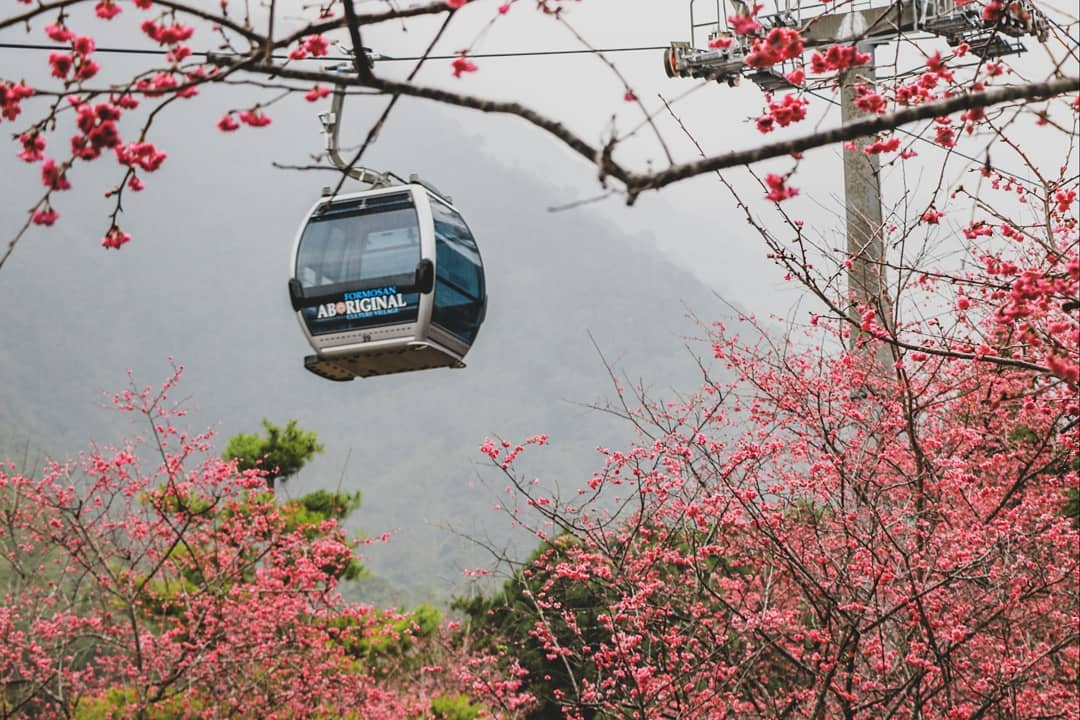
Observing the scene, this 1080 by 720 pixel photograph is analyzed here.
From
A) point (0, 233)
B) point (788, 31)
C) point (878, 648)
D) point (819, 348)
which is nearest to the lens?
point (788, 31)

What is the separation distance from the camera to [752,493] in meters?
5.64

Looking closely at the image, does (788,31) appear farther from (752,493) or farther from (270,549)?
(270,549)

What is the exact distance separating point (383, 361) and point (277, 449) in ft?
26.2

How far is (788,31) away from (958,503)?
6041 mm

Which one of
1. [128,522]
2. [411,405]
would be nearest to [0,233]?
[411,405]

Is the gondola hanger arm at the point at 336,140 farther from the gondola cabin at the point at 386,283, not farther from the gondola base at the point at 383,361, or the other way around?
the gondola base at the point at 383,361

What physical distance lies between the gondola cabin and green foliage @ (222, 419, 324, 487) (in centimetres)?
727

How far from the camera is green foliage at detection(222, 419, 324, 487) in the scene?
16328 mm

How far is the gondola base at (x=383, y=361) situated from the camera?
29.3 ft

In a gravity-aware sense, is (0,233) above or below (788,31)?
above

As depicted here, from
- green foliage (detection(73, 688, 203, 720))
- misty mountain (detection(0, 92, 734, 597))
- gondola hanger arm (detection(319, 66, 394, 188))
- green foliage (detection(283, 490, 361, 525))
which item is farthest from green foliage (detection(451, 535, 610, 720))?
misty mountain (detection(0, 92, 734, 597))

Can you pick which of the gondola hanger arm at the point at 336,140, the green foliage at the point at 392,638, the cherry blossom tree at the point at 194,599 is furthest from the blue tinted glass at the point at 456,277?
the green foliage at the point at 392,638

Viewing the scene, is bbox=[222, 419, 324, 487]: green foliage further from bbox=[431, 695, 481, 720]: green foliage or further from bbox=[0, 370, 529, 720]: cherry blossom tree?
bbox=[431, 695, 481, 720]: green foliage

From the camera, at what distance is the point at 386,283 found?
8898 mm
